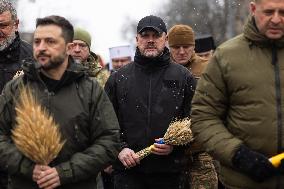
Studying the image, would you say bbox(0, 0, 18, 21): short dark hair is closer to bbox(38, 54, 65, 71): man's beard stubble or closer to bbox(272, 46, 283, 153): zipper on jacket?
bbox(38, 54, 65, 71): man's beard stubble

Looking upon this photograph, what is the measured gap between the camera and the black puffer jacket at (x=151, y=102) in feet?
20.0

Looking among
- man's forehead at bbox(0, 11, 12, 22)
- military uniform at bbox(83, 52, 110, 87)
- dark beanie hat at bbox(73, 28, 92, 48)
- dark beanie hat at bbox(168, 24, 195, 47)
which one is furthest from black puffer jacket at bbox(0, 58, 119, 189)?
dark beanie hat at bbox(73, 28, 92, 48)

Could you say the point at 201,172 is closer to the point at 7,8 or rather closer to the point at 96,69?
the point at 96,69

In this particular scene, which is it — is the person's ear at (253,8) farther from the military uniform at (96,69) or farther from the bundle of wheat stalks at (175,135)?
the military uniform at (96,69)

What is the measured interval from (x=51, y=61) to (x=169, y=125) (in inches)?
66.8

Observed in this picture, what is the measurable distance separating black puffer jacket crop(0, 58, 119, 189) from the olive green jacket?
2.29ft

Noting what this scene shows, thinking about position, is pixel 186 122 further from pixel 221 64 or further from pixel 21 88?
pixel 21 88

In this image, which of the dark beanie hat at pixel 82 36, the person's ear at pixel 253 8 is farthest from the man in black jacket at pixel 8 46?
the person's ear at pixel 253 8

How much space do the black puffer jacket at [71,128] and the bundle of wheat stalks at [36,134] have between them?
125 mm

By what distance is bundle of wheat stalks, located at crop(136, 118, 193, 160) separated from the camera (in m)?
5.98

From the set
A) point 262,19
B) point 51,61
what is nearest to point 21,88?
point 51,61

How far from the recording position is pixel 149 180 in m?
6.15

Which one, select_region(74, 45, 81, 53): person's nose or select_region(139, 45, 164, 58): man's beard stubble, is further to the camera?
select_region(74, 45, 81, 53): person's nose

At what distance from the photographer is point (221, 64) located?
4652 millimetres
